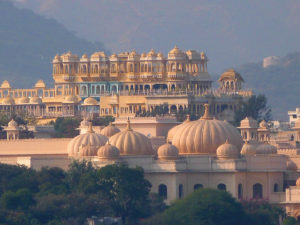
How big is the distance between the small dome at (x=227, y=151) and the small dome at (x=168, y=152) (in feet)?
7.60

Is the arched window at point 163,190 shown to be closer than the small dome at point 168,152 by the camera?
No

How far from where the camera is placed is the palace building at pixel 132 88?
522 ft

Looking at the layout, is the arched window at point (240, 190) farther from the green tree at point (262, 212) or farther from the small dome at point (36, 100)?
the small dome at point (36, 100)

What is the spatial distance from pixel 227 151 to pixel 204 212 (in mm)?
11963

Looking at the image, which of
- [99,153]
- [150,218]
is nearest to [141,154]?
[99,153]

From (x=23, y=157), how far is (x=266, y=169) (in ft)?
48.2

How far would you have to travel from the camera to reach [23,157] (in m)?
123

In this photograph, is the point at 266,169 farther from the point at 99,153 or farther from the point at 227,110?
the point at 227,110

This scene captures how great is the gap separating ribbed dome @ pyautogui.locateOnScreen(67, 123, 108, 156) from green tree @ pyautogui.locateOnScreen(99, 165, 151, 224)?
25.8 ft

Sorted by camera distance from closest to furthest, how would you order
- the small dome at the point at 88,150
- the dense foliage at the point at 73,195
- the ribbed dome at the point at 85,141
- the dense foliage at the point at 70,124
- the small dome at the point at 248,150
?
the dense foliage at the point at 73,195
the small dome at the point at 88,150
the small dome at the point at 248,150
the ribbed dome at the point at 85,141
the dense foliage at the point at 70,124

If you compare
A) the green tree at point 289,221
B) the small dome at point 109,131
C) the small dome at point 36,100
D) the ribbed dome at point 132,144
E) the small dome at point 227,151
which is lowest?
the green tree at point 289,221

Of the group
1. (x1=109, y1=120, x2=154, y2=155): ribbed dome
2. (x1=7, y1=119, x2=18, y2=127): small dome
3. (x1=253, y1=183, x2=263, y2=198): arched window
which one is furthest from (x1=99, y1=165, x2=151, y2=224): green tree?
(x1=7, y1=119, x2=18, y2=127): small dome

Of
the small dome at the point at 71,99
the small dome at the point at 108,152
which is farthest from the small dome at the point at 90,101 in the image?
the small dome at the point at 108,152

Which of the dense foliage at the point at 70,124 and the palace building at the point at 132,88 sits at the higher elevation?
the palace building at the point at 132,88
